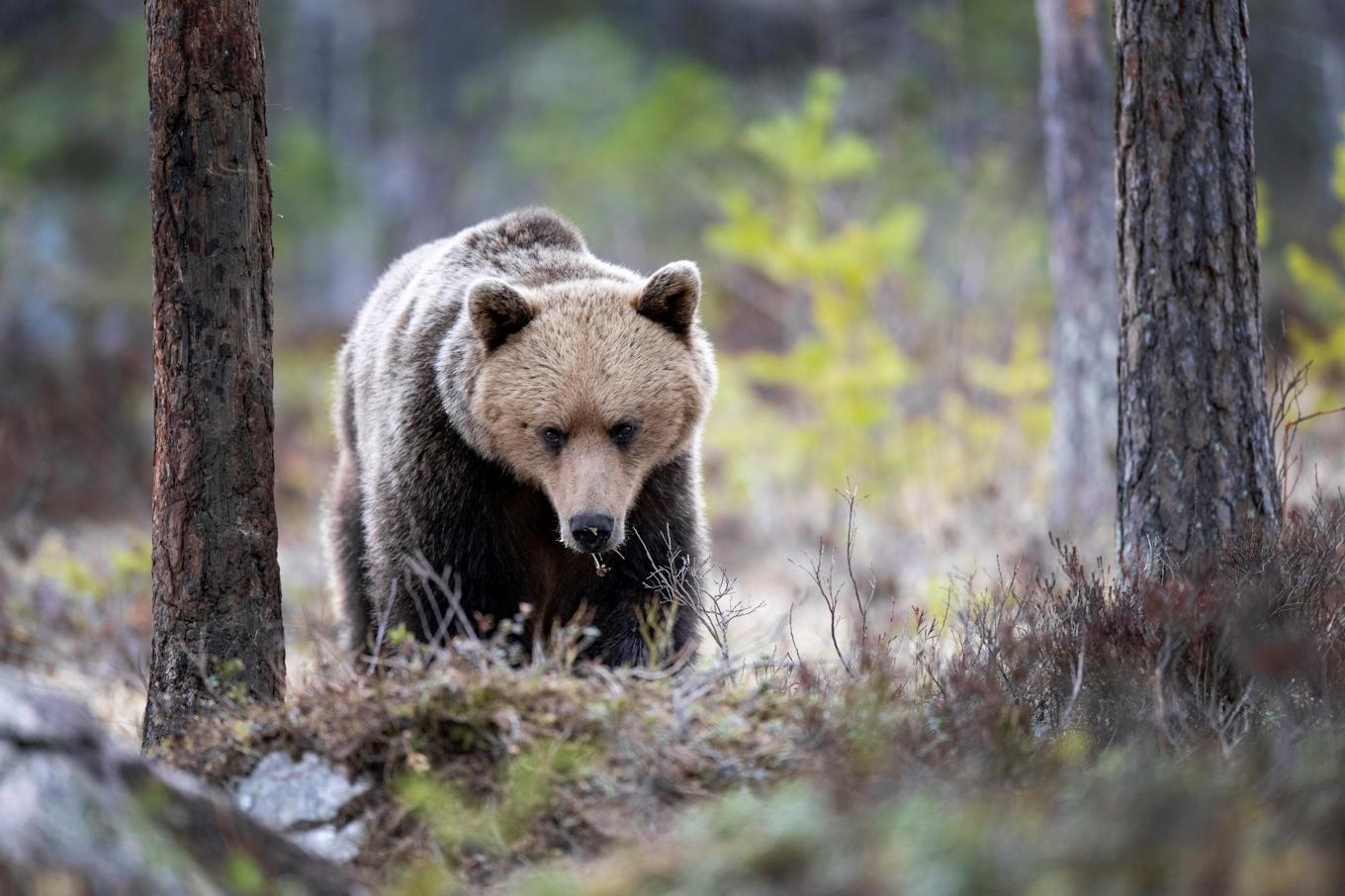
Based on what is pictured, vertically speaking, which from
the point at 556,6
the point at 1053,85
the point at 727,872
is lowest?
the point at 727,872

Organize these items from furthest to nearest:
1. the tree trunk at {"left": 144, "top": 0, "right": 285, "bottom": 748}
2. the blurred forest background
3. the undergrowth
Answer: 1. the blurred forest background
2. the tree trunk at {"left": 144, "top": 0, "right": 285, "bottom": 748}
3. the undergrowth

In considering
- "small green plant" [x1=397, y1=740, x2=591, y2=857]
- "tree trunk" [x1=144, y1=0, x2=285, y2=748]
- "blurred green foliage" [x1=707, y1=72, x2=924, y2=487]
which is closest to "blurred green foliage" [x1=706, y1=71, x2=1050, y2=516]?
"blurred green foliage" [x1=707, y1=72, x2=924, y2=487]

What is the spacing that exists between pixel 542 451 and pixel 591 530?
0.52m

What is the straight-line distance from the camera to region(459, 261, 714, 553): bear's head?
520 cm

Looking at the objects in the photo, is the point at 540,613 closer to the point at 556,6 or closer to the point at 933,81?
the point at 933,81

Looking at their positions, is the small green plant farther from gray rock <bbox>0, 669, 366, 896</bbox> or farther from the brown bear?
the brown bear

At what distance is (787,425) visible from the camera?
1278 cm

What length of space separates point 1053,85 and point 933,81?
7989 mm

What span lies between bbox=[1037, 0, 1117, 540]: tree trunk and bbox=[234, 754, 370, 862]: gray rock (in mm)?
6252

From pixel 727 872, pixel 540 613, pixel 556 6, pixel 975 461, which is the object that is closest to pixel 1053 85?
pixel 975 461

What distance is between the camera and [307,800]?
382cm

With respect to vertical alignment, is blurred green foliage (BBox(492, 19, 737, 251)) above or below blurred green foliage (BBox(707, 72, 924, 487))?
above

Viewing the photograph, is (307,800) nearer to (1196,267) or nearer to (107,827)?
(107,827)

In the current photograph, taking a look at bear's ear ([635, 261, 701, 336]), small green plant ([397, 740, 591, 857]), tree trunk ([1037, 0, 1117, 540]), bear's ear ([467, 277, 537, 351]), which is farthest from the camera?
tree trunk ([1037, 0, 1117, 540])
